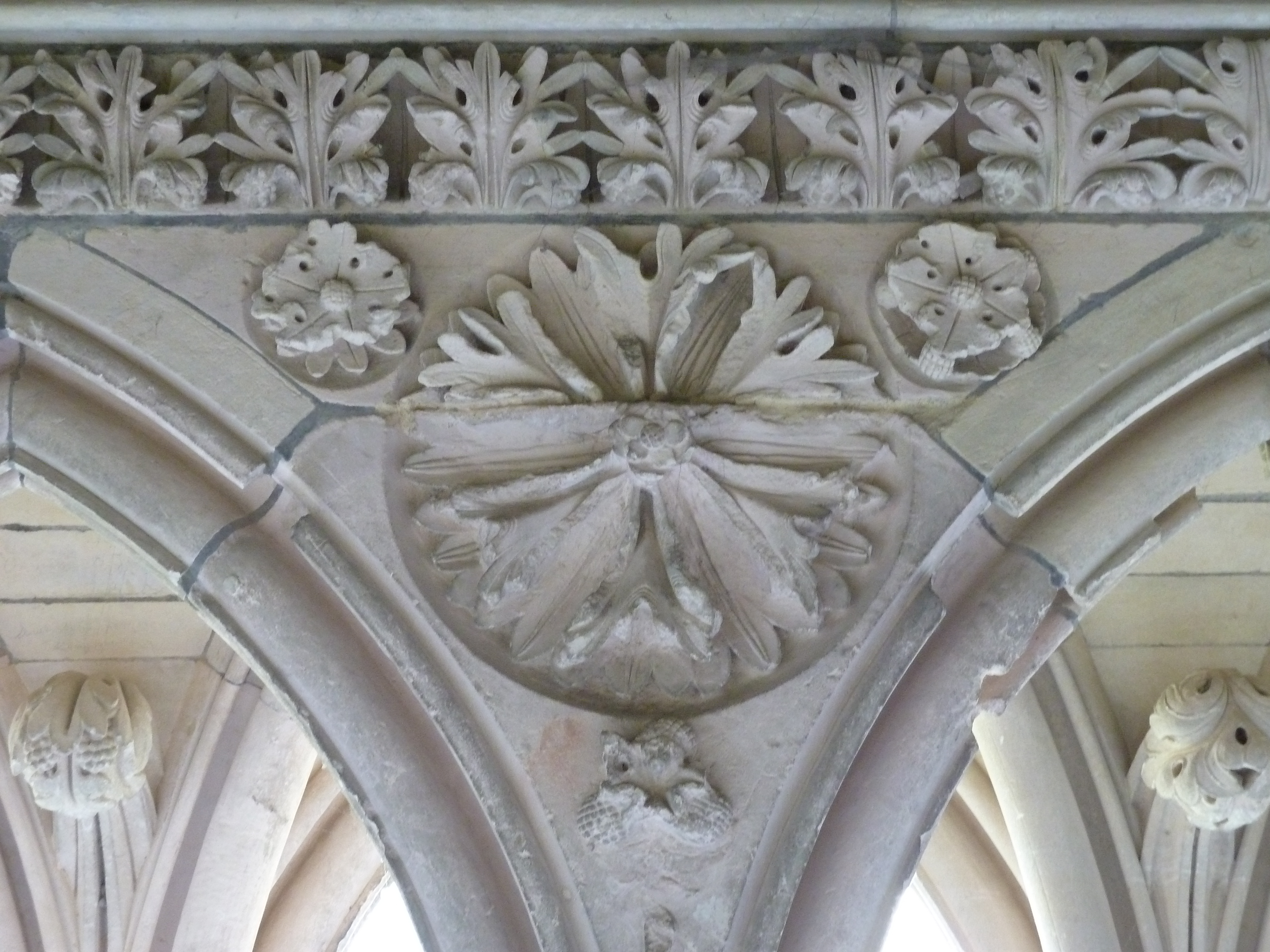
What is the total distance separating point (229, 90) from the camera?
2.05 metres

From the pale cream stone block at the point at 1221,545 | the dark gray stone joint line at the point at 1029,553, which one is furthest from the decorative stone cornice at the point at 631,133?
the pale cream stone block at the point at 1221,545

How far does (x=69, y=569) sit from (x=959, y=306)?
142 centimetres

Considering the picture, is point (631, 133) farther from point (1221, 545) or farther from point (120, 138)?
point (1221, 545)

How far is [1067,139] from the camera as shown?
6.70 feet

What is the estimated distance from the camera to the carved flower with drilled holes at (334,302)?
1967 millimetres

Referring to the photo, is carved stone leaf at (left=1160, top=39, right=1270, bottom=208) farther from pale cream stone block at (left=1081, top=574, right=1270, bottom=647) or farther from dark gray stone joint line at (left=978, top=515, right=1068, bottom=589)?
pale cream stone block at (left=1081, top=574, right=1270, bottom=647)

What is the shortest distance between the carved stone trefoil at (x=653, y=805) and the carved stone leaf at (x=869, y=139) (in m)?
0.64

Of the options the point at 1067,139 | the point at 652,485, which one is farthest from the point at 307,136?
the point at 1067,139

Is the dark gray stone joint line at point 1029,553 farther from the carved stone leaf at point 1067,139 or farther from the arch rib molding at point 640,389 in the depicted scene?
the carved stone leaf at point 1067,139

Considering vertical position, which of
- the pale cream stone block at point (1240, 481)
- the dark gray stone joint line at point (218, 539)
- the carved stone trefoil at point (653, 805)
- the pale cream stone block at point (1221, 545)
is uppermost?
the pale cream stone block at point (1240, 481)

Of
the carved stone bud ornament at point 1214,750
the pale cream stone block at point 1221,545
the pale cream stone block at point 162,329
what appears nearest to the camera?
the pale cream stone block at point 162,329

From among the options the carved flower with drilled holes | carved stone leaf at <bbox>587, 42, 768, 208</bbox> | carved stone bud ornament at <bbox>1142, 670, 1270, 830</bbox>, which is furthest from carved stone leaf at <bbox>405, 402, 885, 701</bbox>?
carved stone bud ornament at <bbox>1142, 670, 1270, 830</bbox>

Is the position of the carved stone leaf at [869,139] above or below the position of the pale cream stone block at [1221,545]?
below

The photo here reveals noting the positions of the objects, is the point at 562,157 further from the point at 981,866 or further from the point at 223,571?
the point at 981,866
